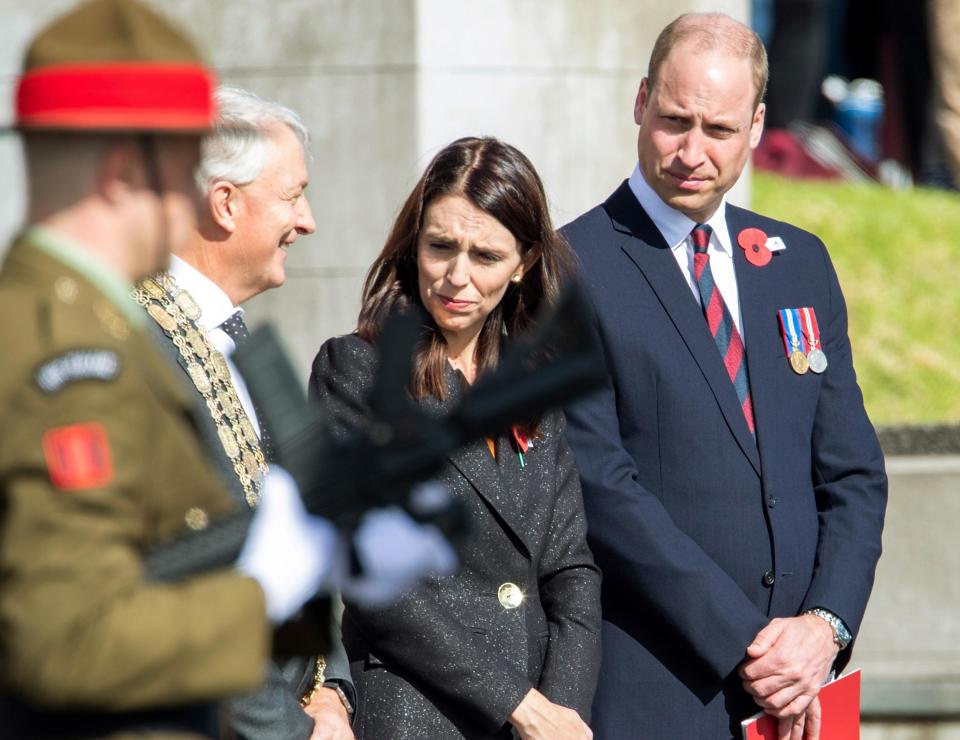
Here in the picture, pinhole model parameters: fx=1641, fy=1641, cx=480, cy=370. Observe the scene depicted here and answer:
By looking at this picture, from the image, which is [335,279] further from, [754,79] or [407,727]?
[407,727]

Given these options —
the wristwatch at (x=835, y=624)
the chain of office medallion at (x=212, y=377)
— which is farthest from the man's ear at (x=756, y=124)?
the chain of office medallion at (x=212, y=377)

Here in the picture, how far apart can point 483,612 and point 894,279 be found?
216 inches

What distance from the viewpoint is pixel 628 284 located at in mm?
3660

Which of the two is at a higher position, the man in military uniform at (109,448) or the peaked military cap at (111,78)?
the peaked military cap at (111,78)

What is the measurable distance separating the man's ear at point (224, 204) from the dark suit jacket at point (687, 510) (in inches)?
33.9

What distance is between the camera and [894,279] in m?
8.34

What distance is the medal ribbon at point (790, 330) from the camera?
3.72m

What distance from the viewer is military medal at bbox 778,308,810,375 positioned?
3.71 metres

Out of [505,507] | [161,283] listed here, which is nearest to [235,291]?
[161,283]

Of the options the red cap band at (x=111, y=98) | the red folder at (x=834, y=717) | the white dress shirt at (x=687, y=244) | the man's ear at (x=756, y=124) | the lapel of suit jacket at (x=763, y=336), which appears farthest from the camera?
the man's ear at (x=756, y=124)

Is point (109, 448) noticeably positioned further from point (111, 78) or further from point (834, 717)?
point (834, 717)

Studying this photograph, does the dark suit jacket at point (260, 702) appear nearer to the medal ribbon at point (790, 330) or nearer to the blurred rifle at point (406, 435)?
the blurred rifle at point (406, 435)

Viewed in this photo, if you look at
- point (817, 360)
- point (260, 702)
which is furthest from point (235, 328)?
point (817, 360)

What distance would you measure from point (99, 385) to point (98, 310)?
0.35ft
